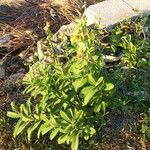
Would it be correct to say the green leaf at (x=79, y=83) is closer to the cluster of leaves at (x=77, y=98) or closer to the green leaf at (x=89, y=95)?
the cluster of leaves at (x=77, y=98)

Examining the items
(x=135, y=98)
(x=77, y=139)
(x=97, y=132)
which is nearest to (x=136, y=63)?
(x=135, y=98)

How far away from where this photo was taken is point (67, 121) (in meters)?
4.21

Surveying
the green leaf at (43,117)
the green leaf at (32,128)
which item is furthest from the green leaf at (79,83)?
the green leaf at (32,128)

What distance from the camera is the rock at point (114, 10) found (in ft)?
18.9

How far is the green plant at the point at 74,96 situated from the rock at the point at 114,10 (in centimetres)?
131

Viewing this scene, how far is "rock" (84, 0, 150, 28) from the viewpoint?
226 inches

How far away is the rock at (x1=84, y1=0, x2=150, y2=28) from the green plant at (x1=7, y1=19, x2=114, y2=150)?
131cm

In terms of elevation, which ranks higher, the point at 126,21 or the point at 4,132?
the point at 126,21

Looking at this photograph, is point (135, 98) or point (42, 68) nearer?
point (42, 68)

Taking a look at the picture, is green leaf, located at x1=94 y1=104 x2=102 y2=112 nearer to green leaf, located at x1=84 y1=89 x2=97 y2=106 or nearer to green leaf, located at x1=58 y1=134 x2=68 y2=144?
green leaf, located at x1=84 y1=89 x2=97 y2=106

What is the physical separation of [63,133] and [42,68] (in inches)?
25.5

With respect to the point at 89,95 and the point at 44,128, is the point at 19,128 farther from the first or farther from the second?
the point at 89,95

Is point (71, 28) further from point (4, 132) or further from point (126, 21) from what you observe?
point (4, 132)

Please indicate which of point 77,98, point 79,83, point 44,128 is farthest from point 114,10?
point 44,128
